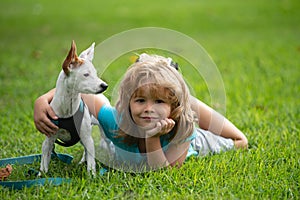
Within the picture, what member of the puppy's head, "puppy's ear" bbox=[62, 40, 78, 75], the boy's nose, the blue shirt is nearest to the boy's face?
the boy's nose

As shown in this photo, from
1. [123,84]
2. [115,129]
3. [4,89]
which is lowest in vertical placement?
[4,89]

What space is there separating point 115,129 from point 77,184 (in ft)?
1.46

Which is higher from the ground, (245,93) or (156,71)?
(156,71)

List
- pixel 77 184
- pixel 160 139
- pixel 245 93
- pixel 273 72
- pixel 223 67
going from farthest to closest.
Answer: pixel 223 67, pixel 273 72, pixel 245 93, pixel 160 139, pixel 77 184

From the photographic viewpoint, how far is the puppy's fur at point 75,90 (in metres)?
2.32

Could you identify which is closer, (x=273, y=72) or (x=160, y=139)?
(x=160, y=139)

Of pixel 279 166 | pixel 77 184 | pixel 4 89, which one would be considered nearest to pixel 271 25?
pixel 4 89

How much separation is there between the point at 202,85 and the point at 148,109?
267 centimetres

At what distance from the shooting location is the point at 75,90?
240 cm

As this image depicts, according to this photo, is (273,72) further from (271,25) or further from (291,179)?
(271,25)

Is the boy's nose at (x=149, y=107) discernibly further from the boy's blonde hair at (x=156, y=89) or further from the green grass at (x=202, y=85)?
the green grass at (x=202, y=85)

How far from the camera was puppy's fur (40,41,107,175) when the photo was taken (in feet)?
7.63

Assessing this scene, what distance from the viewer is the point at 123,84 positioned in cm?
273

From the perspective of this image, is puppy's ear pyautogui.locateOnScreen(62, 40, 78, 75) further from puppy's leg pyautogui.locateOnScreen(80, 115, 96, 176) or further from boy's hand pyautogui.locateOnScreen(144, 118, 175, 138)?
boy's hand pyautogui.locateOnScreen(144, 118, 175, 138)
